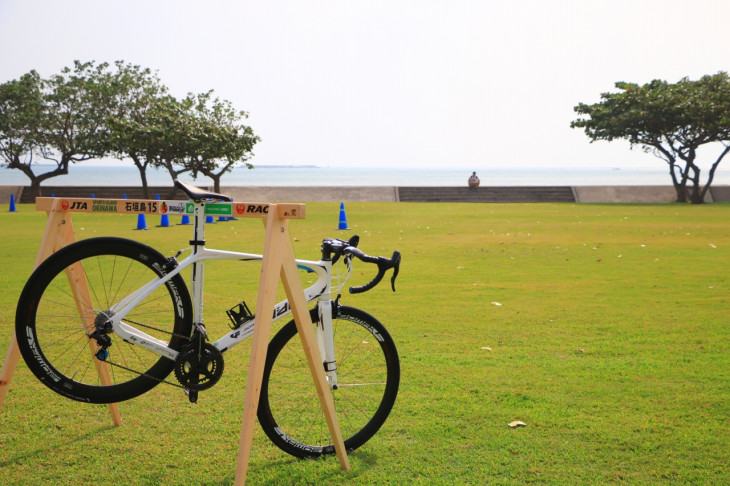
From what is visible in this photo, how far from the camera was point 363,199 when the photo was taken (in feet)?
119

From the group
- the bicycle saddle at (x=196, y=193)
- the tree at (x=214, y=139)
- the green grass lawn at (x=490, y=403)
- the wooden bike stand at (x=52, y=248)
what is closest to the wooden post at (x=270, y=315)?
the bicycle saddle at (x=196, y=193)

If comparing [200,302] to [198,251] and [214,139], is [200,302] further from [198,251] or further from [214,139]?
[214,139]

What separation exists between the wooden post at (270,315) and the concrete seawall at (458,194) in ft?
106

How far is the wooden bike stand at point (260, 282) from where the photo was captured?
9.70 ft

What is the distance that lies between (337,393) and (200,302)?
1.54 meters

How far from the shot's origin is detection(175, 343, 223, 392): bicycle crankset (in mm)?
3287

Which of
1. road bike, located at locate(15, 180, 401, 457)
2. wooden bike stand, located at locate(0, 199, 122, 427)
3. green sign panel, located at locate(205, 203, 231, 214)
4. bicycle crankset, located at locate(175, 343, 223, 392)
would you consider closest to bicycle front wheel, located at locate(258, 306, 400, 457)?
road bike, located at locate(15, 180, 401, 457)

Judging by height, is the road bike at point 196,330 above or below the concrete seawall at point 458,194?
below

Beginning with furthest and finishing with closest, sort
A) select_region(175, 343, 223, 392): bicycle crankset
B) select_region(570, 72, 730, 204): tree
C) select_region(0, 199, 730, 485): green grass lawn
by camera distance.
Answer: select_region(570, 72, 730, 204): tree → select_region(0, 199, 730, 485): green grass lawn → select_region(175, 343, 223, 392): bicycle crankset

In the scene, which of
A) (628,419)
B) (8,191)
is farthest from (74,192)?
(628,419)

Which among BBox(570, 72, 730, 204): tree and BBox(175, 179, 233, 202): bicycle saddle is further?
BBox(570, 72, 730, 204): tree

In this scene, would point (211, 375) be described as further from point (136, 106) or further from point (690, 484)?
point (136, 106)

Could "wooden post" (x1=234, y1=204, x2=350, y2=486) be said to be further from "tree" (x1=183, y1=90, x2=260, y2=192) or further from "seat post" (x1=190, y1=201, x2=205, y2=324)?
"tree" (x1=183, y1=90, x2=260, y2=192)

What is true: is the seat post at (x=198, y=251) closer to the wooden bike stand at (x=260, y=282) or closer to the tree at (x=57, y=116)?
the wooden bike stand at (x=260, y=282)
